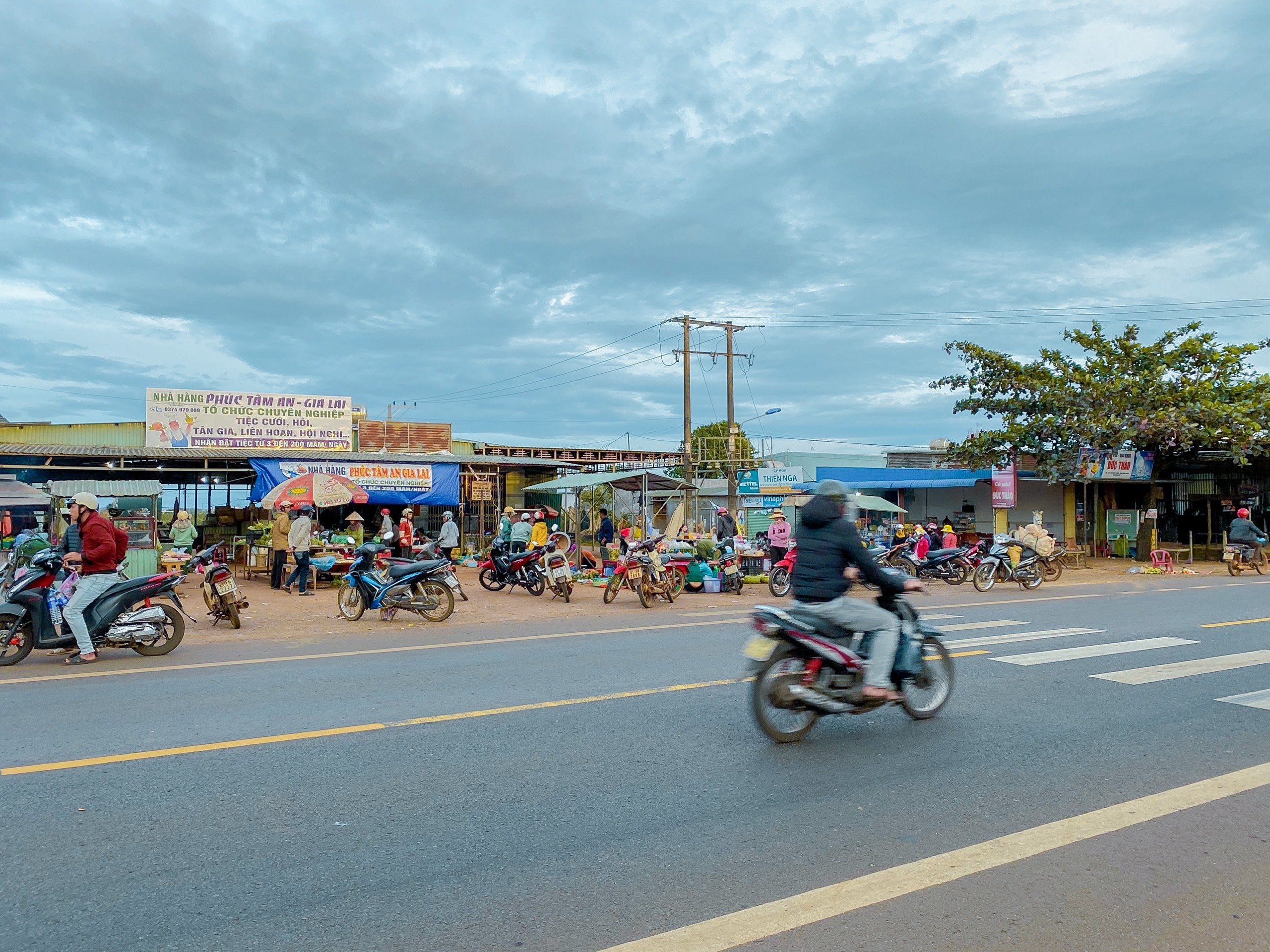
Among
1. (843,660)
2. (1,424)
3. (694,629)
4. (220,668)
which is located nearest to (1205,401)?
(694,629)

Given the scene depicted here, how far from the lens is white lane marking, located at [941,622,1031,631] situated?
1221 centimetres

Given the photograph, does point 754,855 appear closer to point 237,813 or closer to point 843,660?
point 843,660

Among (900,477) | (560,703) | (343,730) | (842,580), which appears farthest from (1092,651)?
(900,477)

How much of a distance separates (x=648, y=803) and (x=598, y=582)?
14191 millimetres

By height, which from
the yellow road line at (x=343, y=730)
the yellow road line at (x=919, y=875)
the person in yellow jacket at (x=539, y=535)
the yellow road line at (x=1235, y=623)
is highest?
the person in yellow jacket at (x=539, y=535)

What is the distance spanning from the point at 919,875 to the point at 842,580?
7.75 feet

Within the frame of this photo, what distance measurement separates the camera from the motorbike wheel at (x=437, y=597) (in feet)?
44.2

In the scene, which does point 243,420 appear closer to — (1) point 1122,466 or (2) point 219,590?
(2) point 219,590

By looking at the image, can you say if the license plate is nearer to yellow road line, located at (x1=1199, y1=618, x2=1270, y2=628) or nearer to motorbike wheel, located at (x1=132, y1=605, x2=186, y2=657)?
motorbike wheel, located at (x1=132, y1=605, x2=186, y2=657)

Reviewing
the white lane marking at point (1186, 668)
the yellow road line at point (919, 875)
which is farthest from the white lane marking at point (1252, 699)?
the yellow road line at point (919, 875)

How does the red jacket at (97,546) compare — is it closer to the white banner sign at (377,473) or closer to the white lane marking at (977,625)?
the white lane marking at (977,625)

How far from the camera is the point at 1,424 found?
30438 mm

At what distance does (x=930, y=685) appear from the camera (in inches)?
268

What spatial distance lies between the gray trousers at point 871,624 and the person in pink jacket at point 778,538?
12985 millimetres
